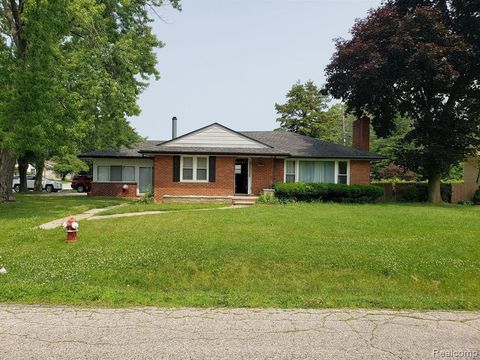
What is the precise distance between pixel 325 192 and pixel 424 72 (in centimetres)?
839

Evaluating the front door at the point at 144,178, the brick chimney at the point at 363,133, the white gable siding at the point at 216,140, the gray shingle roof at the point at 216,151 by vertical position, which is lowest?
the front door at the point at 144,178

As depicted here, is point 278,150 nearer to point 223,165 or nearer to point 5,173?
point 223,165

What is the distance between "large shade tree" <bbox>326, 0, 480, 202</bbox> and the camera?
2008cm

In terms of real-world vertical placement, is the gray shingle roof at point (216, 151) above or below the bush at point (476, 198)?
above

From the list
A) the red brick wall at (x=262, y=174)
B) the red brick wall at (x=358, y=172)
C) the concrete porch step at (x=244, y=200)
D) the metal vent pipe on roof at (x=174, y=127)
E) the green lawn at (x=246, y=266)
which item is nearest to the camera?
the green lawn at (x=246, y=266)

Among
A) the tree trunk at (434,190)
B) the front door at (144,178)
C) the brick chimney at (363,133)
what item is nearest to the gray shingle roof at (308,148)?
the brick chimney at (363,133)

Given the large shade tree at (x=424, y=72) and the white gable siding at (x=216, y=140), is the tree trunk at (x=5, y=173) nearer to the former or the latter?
the white gable siding at (x=216, y=140)

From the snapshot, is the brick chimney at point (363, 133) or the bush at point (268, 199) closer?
the bush at point (268, 199)

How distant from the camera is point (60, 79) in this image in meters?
14.7

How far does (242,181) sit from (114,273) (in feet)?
51.5

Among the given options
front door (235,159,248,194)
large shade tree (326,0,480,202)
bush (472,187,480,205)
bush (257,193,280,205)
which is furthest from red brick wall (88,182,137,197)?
bush (472,187,480,205)

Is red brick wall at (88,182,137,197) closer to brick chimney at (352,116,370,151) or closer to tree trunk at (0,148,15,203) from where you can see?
tree trunk at (0,148,15,203)

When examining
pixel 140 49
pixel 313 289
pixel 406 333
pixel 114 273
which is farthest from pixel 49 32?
pixel 406 333

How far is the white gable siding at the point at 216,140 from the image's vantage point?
20.8 m
